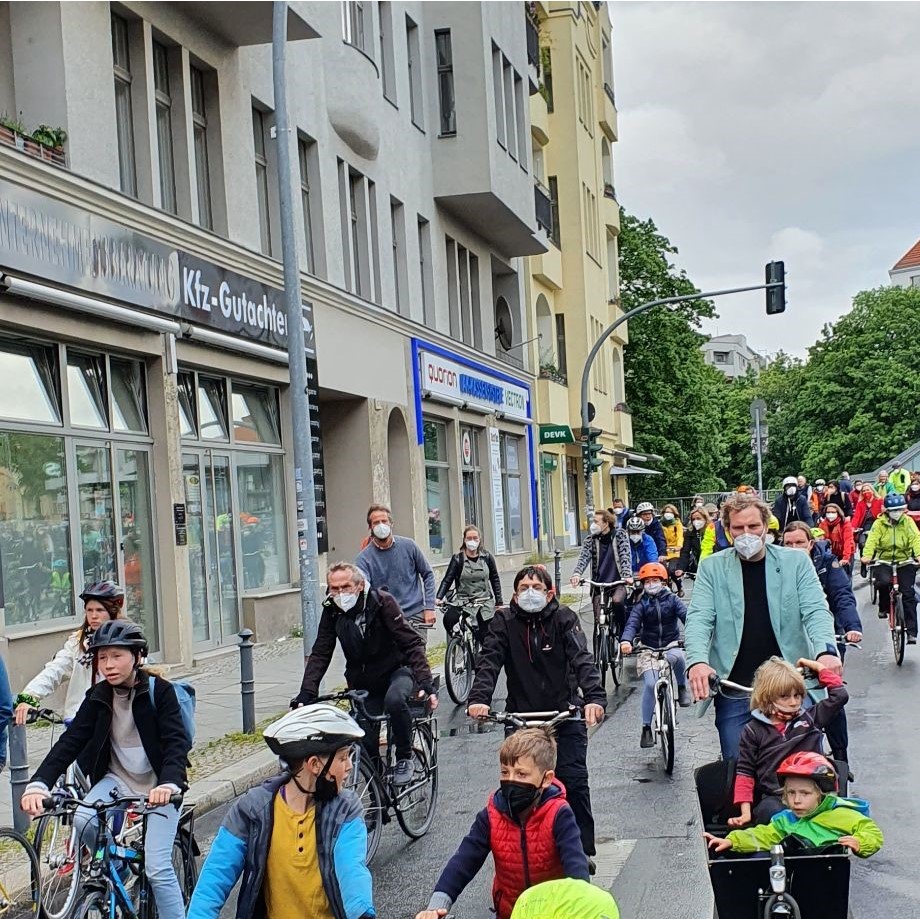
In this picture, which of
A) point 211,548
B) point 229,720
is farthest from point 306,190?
point 229,720

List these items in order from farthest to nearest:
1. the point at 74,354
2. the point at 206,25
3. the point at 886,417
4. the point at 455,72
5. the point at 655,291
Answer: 1. the point at 886,417
2. the point at 655,291
3. the point at 455,72
4. the point at 206,25
5. the point at 74,354

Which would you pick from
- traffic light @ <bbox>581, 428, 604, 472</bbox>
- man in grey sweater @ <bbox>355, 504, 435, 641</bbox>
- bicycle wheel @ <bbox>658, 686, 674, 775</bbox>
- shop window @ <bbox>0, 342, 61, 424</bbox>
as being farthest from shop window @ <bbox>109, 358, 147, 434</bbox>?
traffic light @ <bbox>581, 428, 604, 472</bbox>

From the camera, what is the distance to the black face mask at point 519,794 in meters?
4.08

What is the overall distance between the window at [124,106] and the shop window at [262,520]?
14.0 ft

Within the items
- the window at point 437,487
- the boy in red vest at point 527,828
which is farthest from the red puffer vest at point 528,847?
the window at point 437,487

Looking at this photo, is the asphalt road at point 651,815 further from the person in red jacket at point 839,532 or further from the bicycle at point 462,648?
the person in red jacket at point 839,532

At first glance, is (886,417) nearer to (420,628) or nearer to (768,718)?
(420,628)

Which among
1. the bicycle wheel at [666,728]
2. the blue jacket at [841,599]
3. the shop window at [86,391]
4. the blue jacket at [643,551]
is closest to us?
the blue jacket at [841,599]

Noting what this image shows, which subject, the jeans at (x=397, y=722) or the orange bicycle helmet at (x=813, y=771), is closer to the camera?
A: the orange bicycle helmet at (x=813, y=771)

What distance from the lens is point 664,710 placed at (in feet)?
30.1

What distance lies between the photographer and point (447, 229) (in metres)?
28.5

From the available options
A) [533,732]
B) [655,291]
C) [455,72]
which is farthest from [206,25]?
[655,291]

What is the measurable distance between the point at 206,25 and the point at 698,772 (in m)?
14.5

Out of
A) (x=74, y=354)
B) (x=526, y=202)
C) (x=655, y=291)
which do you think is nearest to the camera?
(x=74, y=354)
